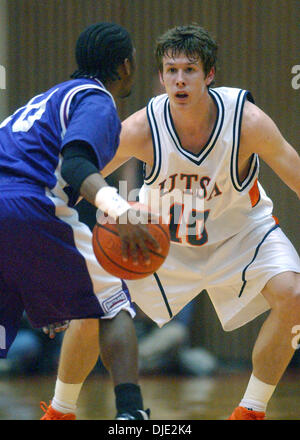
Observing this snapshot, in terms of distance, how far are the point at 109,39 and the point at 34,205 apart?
33.3 inches

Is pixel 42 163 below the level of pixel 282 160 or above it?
above

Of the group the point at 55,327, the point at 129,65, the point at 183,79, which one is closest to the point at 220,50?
the point at 183,79

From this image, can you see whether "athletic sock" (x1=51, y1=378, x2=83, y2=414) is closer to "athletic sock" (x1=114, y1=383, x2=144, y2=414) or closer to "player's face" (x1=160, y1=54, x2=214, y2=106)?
"athletic sock" (x1=114, y1=383, x2=144, y2=414)

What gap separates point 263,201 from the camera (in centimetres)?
449

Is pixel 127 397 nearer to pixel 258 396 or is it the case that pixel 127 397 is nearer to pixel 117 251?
pixel 117 251

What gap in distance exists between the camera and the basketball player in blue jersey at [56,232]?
3.18m

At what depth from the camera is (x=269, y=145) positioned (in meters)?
4.16

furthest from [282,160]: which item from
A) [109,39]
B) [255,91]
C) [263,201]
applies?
[255,91]

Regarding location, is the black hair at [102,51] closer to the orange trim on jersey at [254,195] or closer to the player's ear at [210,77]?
the player's ear at [210,77]

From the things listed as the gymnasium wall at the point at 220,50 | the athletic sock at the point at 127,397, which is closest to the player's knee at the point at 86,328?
the athletic sock at the point at 127,397

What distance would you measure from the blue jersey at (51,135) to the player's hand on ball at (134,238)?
296mm

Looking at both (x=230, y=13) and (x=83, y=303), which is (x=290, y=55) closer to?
(x=230, y=13)

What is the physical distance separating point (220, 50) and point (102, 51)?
10.9 feet
